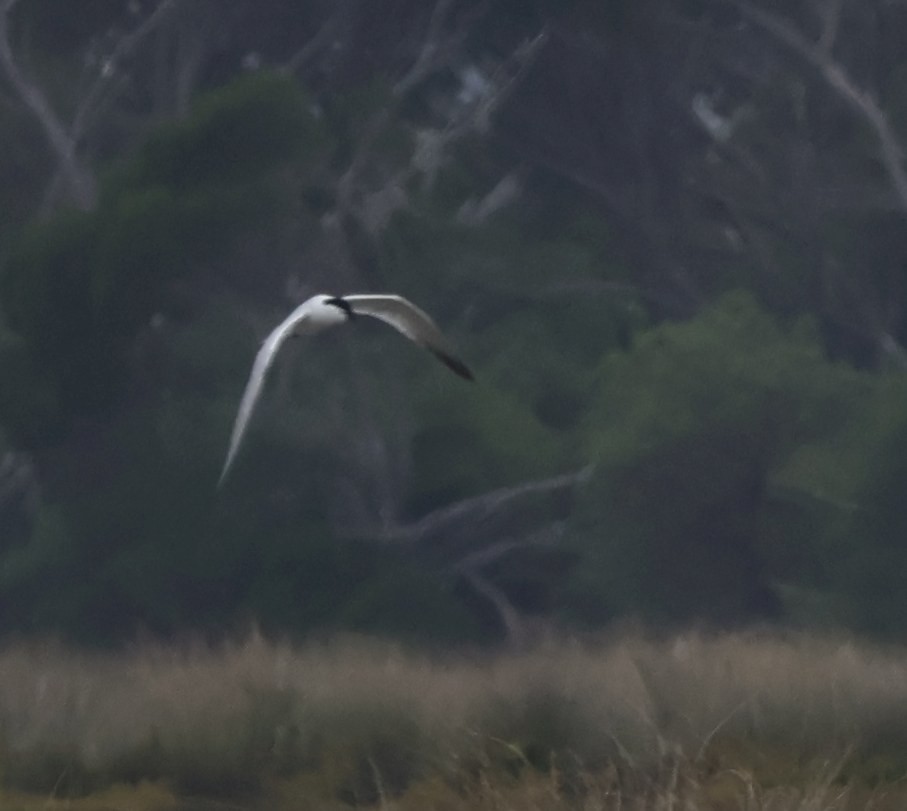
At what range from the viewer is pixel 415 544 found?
25781mm

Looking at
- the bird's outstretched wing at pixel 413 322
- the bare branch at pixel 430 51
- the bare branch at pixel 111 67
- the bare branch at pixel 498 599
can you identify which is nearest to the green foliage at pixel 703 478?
the bare branch at pixel 498 599

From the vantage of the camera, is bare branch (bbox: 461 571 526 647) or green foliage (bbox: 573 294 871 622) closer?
green foliage (bbox: 573 294 871 622)

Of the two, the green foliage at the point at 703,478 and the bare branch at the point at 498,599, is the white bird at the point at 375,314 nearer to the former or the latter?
the green foliage at the point at 703,478

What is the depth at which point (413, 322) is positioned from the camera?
12.4 m

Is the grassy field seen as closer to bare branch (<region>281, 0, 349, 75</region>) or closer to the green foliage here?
the green foliage

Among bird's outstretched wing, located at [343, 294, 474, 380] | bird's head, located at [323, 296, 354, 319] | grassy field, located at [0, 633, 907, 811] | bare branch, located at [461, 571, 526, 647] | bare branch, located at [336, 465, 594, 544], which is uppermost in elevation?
bird's head, located at [323, 296, 354, 319]

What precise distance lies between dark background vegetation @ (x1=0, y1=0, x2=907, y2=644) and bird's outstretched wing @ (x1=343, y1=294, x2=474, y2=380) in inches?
428

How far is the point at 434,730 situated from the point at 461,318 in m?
17.7

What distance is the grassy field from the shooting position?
32.1 feet

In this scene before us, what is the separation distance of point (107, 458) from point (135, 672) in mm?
13722

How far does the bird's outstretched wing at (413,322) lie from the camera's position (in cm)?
1212

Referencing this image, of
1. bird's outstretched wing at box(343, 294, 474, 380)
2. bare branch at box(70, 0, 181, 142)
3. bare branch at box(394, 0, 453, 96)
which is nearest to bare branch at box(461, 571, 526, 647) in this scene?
bare branch at box(394, 0, 453, 96)

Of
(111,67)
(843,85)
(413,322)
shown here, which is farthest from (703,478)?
(413,322)

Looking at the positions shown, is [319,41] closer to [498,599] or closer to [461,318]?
[461,318]
